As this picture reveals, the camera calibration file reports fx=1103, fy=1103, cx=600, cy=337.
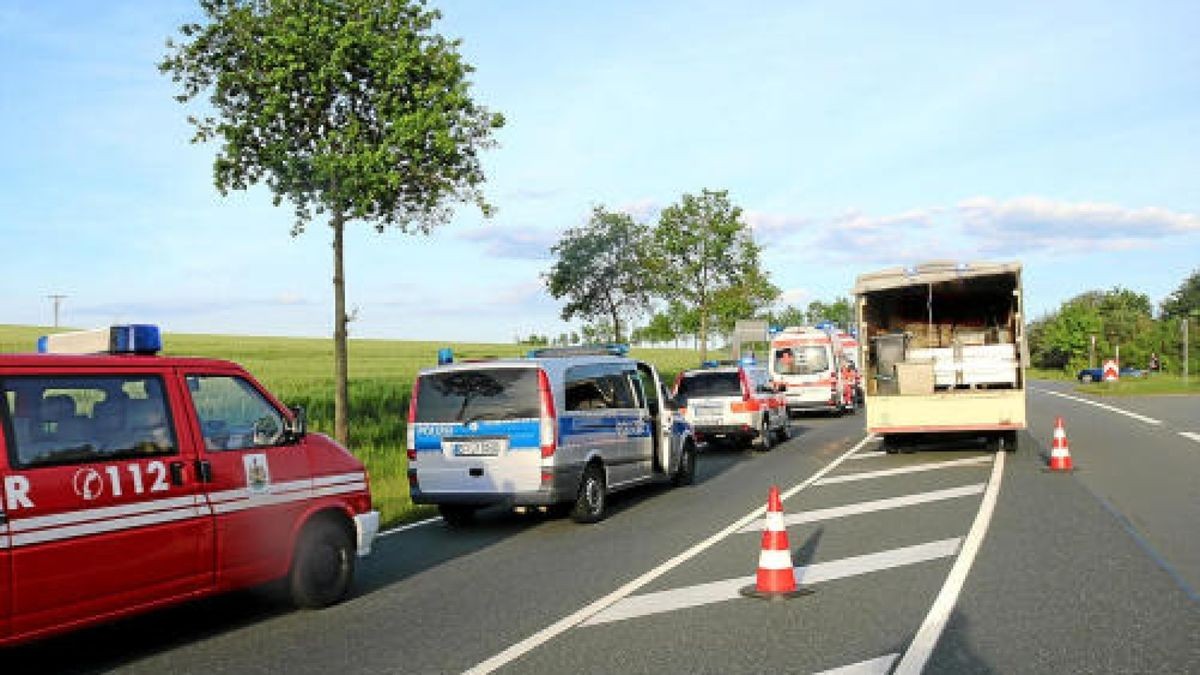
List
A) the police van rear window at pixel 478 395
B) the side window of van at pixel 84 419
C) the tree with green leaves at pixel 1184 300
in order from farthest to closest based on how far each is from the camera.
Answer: the tree with green leaves at pixel 1184 300, the police van rear window at pixel 478 395, the side window of van at pixel 84 419

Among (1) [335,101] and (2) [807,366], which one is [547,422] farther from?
(2) [807,366]

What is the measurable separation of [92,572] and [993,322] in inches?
709

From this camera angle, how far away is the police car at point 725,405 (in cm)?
2105

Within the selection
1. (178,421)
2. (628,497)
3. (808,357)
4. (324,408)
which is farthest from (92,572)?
(808,357)

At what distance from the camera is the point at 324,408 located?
27.4 meters

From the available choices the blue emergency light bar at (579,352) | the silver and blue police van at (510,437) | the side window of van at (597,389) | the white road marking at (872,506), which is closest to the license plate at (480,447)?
the silver and blue police van at (510,437)

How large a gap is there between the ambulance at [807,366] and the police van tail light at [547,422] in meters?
19.7

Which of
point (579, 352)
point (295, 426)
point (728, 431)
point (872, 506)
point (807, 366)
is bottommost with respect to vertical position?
point (872, 506)

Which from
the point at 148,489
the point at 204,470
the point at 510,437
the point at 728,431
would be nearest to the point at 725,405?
the point at 728,431

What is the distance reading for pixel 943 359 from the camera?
1892cm

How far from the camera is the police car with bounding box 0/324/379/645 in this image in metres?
5.81

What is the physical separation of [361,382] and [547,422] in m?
30.3

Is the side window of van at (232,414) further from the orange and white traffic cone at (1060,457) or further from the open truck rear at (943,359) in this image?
the open truck rear at (943,359)

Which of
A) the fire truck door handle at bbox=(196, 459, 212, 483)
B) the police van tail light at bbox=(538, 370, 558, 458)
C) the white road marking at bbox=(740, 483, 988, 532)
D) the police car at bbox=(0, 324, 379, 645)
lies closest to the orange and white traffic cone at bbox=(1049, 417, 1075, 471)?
the white road marking at bbox=(740, 483, 988, 532)
